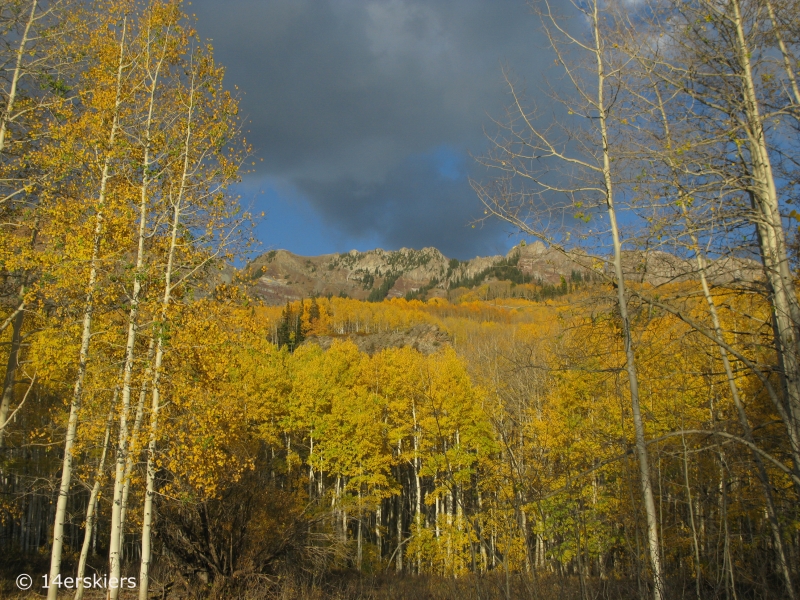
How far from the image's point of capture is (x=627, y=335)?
5766mm

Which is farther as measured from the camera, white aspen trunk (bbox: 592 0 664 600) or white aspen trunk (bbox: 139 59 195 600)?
white aspen trunk (bbox: 139 59 195 600)

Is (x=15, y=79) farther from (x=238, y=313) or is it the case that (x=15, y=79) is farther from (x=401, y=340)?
(x=401, y=340)

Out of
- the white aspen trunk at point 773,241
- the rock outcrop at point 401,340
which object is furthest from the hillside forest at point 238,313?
the rock outcrop at point 401,340

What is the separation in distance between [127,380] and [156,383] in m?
0.44

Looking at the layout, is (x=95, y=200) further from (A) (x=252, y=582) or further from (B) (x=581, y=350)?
(B) (x=581, y=350)

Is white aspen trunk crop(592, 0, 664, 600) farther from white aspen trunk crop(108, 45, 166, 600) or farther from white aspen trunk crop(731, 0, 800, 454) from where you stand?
white aspen trunk crop(108, 45, 166, 600)

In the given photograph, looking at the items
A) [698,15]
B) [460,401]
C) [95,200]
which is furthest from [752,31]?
[460,401]

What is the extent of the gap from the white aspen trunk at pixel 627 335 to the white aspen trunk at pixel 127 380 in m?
7.17

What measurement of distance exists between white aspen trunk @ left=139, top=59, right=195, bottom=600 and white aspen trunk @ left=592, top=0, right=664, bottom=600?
22.6ft

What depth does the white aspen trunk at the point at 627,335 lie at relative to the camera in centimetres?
494

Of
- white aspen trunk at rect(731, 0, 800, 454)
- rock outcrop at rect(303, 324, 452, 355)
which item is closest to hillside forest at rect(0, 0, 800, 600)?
white aspen trunk at rect(731, 0, 800, 454)

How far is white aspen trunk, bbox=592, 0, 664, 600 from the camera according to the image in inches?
194

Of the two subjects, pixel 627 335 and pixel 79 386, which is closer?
pixel 627 335

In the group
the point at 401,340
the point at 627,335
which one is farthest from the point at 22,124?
the point at 401,340
